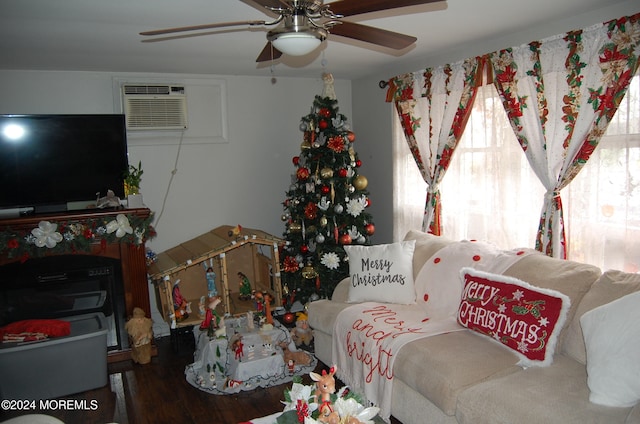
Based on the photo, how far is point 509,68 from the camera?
3316 mm

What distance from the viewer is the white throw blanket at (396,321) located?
2.74 meters

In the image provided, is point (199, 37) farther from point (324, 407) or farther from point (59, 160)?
point (324, 407)

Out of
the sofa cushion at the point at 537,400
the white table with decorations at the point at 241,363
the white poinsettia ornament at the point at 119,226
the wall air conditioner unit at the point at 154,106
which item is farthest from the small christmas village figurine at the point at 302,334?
the wall air conditioner unit at the point at 154,106

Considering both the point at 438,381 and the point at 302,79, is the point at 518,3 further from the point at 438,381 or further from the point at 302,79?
the point at 302,79

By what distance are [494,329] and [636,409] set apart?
0.79 m

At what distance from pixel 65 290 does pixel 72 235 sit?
465 mm

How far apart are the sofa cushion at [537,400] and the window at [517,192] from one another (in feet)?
3.07

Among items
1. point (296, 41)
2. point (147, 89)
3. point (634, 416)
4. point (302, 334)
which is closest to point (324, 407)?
point (634, 416)

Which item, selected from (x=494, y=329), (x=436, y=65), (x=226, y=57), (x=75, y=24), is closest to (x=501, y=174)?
(x=436, y=65)

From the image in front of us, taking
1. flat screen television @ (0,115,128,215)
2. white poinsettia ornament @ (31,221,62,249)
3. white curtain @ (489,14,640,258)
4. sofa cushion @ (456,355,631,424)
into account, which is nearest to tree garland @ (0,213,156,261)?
white poinsettia ornament @ (31,221,62,249)

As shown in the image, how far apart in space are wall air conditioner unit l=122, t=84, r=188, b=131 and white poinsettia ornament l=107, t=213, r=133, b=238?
1021 mm

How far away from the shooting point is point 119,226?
11.8 feet

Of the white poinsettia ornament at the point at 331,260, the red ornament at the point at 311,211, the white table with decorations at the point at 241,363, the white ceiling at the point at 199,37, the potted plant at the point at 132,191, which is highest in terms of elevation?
the white ceiling at the point at 199,37

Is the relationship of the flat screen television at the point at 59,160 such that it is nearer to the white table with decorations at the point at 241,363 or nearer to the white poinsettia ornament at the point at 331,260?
the white table with decorations at the point at 241,363
